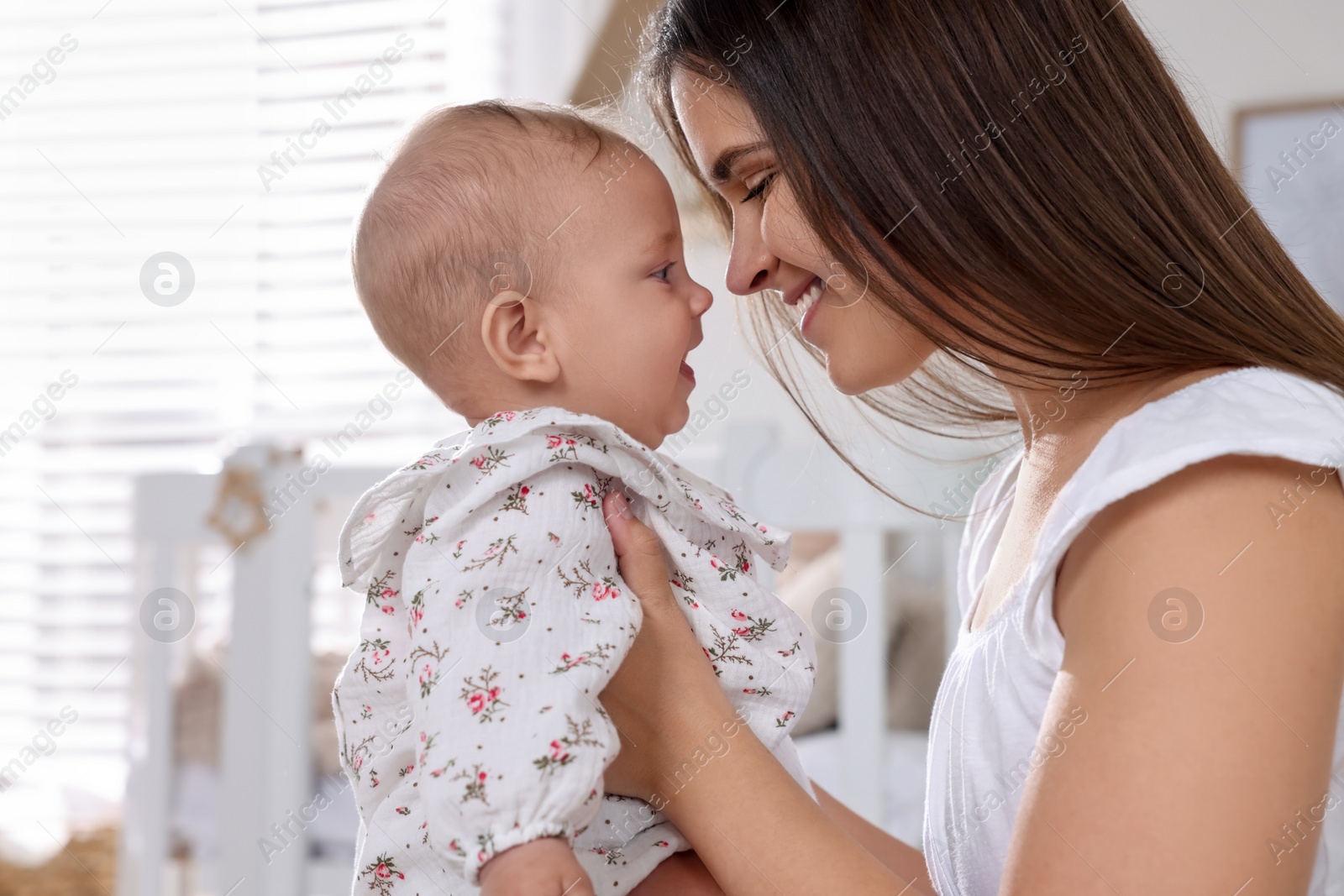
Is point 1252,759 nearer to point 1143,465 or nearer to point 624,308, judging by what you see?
point 1143,465

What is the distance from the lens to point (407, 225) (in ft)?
2.73

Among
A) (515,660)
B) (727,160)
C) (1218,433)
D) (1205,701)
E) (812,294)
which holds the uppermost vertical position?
(727,160)

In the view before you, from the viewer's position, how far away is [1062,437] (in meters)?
0.83

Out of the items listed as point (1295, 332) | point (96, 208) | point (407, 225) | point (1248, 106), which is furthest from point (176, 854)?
point (1248, 106)

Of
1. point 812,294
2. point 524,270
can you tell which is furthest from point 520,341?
point 812,294

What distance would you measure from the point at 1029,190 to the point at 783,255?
8.4 inches

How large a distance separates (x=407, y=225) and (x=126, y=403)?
83.0 inches

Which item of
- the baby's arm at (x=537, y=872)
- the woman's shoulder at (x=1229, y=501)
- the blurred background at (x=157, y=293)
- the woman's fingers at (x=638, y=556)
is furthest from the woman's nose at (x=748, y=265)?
the blurred background at (x=157, y=293)

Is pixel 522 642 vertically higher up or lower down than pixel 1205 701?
higher up

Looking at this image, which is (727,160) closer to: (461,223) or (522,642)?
(461,223)

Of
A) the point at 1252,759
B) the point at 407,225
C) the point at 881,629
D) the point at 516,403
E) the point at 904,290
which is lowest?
the point at 1252,759

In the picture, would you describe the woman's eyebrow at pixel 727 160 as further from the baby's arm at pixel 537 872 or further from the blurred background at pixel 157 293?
the blurred background at pixel 157 293

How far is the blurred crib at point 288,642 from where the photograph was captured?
1499 millimetres

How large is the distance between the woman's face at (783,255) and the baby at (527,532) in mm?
57
